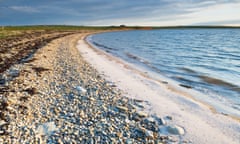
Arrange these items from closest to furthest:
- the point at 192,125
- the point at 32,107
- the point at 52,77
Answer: the point at 192,125 → the point at 32,107 → the point at 52,77

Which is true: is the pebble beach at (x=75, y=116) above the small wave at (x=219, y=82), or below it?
above

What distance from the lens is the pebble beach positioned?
542cm

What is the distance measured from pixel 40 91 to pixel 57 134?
387cm

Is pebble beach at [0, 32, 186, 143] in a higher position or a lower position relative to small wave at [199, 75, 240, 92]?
higher

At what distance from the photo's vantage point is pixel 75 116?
21.4ft

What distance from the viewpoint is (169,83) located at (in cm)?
1202

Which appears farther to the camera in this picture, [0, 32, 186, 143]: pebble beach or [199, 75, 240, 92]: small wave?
[199, 75, 240, 92]: small wave

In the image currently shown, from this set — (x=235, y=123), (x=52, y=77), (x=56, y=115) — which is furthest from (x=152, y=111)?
(x=52, y=77)

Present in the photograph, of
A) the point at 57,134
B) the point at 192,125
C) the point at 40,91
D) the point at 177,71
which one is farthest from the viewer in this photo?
Answer: the point at 177,71

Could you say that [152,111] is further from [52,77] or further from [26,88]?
[52,77]

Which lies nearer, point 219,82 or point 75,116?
point 75,116

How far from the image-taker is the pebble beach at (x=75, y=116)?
5.42 meters

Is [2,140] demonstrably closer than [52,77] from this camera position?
Yes

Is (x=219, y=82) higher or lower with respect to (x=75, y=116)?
lower
